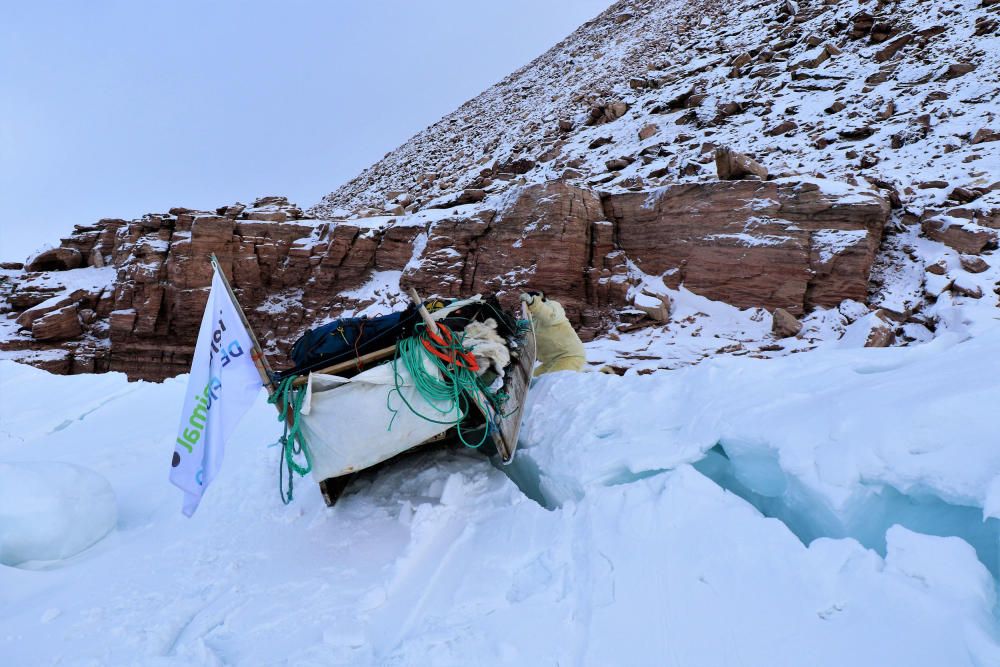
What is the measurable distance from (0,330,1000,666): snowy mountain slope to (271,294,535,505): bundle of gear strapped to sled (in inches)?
17.8

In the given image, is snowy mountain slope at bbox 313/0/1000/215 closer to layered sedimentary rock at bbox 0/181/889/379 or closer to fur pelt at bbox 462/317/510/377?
layered sedimentary rock at bbox 0/181/889/379

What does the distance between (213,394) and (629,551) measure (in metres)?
2.83

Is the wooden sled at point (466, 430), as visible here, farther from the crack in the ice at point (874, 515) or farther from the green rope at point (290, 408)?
the crack in the ice at point (874, 515)

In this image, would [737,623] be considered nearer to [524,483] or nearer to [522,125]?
[524,483]

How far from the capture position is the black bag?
3.45m

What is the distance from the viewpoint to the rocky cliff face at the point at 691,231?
991 cm

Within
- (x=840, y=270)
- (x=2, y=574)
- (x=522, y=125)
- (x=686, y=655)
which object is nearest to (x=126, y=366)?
(x=2, y=574)

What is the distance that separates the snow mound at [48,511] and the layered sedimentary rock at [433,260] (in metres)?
10.3

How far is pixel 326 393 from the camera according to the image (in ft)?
10.4

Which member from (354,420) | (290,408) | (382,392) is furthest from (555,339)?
(290,408)

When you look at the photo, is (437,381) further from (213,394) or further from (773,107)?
(773,107)

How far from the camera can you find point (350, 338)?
11.7ft

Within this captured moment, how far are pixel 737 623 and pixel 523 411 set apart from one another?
2.96 meters

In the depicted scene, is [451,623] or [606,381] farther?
[606,381]
